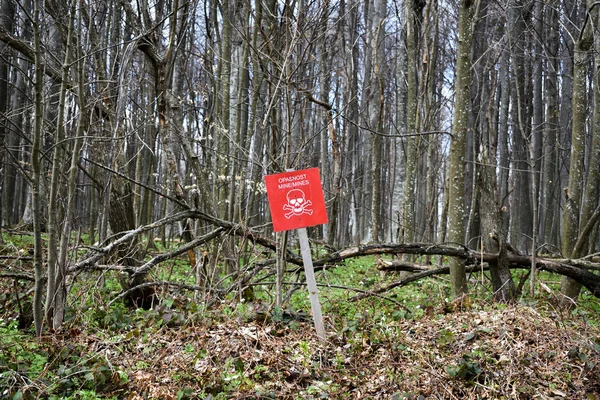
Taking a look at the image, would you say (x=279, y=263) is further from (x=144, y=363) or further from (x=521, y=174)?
(x=521, y=174)

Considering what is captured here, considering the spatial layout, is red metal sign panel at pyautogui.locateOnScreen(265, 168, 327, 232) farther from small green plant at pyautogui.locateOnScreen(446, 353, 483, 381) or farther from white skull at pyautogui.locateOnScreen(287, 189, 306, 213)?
small green plant at pyautogui.locateOnScreen(446, 353, 483, 381)

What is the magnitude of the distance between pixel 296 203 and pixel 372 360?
154cm

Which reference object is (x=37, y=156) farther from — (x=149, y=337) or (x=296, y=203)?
(x=296, y=203)

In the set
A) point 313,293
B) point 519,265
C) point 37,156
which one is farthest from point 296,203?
point 519,265

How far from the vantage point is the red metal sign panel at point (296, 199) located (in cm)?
458

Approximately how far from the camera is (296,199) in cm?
462

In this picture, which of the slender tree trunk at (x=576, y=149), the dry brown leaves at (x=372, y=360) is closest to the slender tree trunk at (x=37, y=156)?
the dry brown leaves at (x=372, y=360)

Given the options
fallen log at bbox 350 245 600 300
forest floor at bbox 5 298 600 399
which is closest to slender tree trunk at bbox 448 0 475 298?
fallen log at bbox 350 245 600 300

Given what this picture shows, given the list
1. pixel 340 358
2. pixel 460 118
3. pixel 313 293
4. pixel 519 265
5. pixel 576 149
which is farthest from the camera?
pixel 576 149

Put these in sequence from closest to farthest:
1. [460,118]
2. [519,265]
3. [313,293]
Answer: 1. [313,293]
2. [460,118]
3. [519,265]

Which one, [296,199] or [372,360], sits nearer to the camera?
[372,360]

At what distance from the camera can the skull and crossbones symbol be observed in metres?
4.61

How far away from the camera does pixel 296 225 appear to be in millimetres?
4562

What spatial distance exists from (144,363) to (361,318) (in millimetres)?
2223
